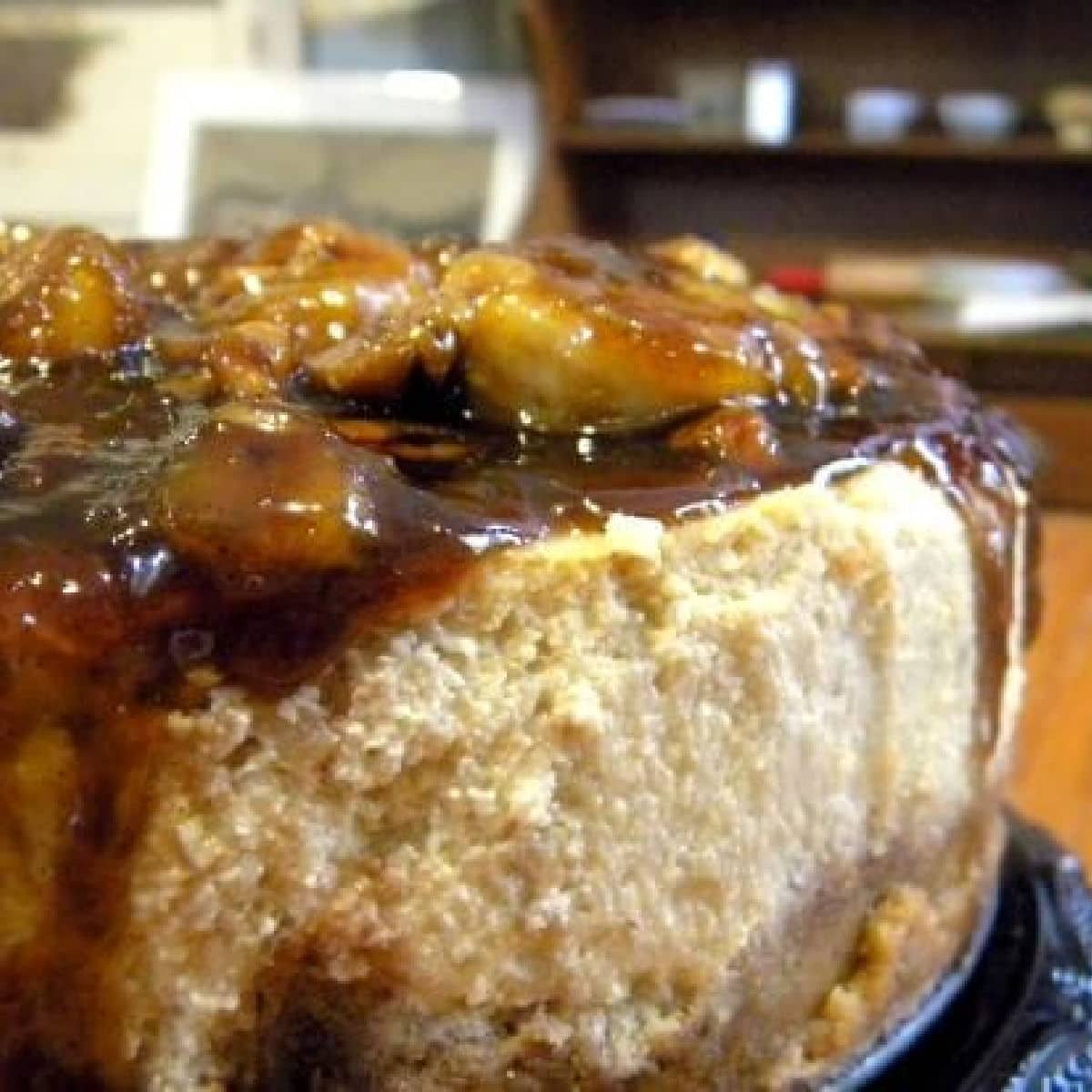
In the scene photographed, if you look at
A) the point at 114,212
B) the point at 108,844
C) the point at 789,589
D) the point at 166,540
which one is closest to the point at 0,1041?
the point at 108,844

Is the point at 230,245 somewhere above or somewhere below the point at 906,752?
above

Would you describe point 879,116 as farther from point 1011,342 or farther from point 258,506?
point 258,506

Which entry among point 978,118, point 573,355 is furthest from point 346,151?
point 573,355

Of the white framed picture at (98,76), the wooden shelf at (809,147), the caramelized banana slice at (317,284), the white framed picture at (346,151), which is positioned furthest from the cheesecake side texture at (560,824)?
the white framed picture at (98,76)

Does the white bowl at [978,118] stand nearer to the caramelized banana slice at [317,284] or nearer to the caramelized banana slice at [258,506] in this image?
the caramelized banana slice at [317,284]

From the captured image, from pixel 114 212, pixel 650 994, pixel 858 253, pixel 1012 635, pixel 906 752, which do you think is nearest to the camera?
pixel 650 994

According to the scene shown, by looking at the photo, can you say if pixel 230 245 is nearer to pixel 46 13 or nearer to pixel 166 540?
pixel 166 540

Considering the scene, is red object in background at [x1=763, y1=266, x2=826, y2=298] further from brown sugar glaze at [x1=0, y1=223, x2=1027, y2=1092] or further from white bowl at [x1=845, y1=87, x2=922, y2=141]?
brown sugar glaze at [x1=0, y1=223, x2=1027, y2=1092]
